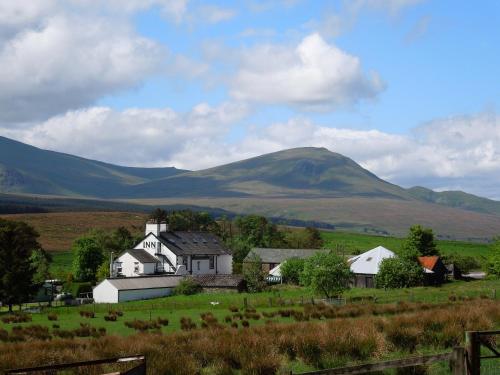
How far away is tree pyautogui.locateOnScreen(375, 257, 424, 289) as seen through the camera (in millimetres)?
76562

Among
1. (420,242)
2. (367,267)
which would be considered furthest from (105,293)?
(420,242)

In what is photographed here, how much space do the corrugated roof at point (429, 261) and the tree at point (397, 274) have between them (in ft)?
27.6

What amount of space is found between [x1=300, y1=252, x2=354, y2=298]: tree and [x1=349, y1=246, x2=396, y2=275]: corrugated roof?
82.0 ft

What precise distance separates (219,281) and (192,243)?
18468mm

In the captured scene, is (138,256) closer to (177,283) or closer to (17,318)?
(177,283)

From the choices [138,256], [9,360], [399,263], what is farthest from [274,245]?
[9,360]

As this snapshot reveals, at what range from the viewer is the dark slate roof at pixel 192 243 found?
94750 mm

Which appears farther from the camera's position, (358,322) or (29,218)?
(29,218)

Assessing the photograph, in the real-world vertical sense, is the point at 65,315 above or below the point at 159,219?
below

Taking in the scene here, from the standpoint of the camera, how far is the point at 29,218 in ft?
643

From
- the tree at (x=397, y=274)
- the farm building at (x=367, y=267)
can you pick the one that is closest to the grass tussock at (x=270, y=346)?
the tree at (x=397, y=274)

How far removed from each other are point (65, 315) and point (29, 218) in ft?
502

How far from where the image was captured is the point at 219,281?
81375mm

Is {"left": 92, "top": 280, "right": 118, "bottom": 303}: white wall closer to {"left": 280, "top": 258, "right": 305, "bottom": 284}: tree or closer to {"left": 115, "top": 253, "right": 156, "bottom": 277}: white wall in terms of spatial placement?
{"left": 115, "top": 253, "right": 156, "bottom": 277}: white wall
